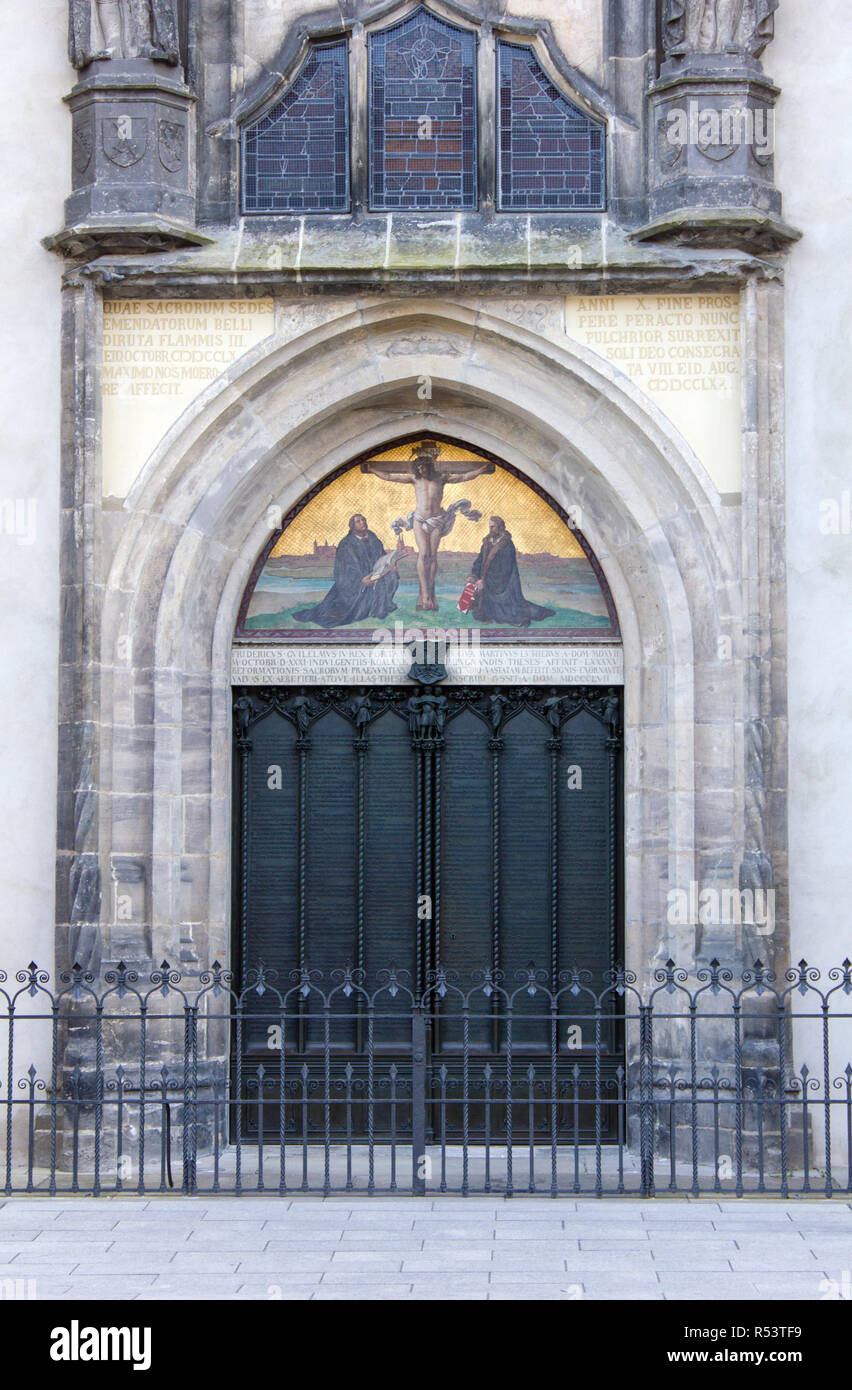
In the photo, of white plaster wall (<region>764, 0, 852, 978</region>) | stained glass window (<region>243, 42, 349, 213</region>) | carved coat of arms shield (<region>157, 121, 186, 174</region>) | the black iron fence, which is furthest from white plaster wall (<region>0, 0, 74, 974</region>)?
white plaster wall (<region>764, 0, 852, 978</region>)

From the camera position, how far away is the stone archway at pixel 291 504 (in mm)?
11383

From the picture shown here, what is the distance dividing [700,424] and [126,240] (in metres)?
3.51

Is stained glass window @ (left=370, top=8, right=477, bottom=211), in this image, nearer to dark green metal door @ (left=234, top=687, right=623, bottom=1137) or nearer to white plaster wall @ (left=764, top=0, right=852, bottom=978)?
white plaster wall @ (left=764, top=0, right=852, bottom=978)

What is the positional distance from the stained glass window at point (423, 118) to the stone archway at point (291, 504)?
2.44 ft

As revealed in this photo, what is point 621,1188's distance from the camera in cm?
1002

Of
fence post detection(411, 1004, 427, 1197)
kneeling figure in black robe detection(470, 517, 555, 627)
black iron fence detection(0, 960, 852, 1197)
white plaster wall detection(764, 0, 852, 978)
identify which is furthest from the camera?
kneeling figure in black robe detection(470, 517, 555, 627)

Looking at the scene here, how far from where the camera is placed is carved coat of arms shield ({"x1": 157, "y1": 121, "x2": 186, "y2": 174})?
11516 millimetres

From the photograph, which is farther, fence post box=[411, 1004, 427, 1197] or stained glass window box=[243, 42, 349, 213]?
stained glass window box=[243, 42, 349, 213]

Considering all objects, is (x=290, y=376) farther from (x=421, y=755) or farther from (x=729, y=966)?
(x=729, y=966)

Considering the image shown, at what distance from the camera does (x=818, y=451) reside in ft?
37.5

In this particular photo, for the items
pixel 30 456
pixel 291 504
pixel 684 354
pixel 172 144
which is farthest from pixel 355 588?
pixel 172 144

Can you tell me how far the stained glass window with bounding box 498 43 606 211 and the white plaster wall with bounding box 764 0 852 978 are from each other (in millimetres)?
1115

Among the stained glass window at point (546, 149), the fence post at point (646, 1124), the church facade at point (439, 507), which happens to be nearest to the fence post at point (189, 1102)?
the church facade at point (439, 507)

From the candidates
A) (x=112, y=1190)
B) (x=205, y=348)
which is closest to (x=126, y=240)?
(x=205, y=348)
